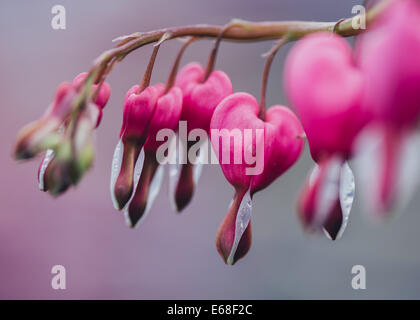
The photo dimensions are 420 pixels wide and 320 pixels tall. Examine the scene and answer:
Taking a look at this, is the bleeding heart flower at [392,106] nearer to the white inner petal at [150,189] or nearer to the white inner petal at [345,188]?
the white inner petal at [345,188]

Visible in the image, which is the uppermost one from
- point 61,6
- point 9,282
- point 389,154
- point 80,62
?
point 61,6

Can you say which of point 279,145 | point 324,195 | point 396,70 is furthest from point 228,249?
point 396,70

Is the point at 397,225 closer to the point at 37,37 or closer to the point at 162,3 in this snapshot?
the point at 162,3

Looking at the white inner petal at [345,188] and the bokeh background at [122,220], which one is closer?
→ the white inner petal at [345,188]

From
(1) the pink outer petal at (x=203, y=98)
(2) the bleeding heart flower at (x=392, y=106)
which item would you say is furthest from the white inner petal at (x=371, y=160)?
(1) the pink outer petal at (x=203, y=98)

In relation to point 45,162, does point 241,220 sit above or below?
below

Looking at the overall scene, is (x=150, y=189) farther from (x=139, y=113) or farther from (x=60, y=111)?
(x=60, y=111)
